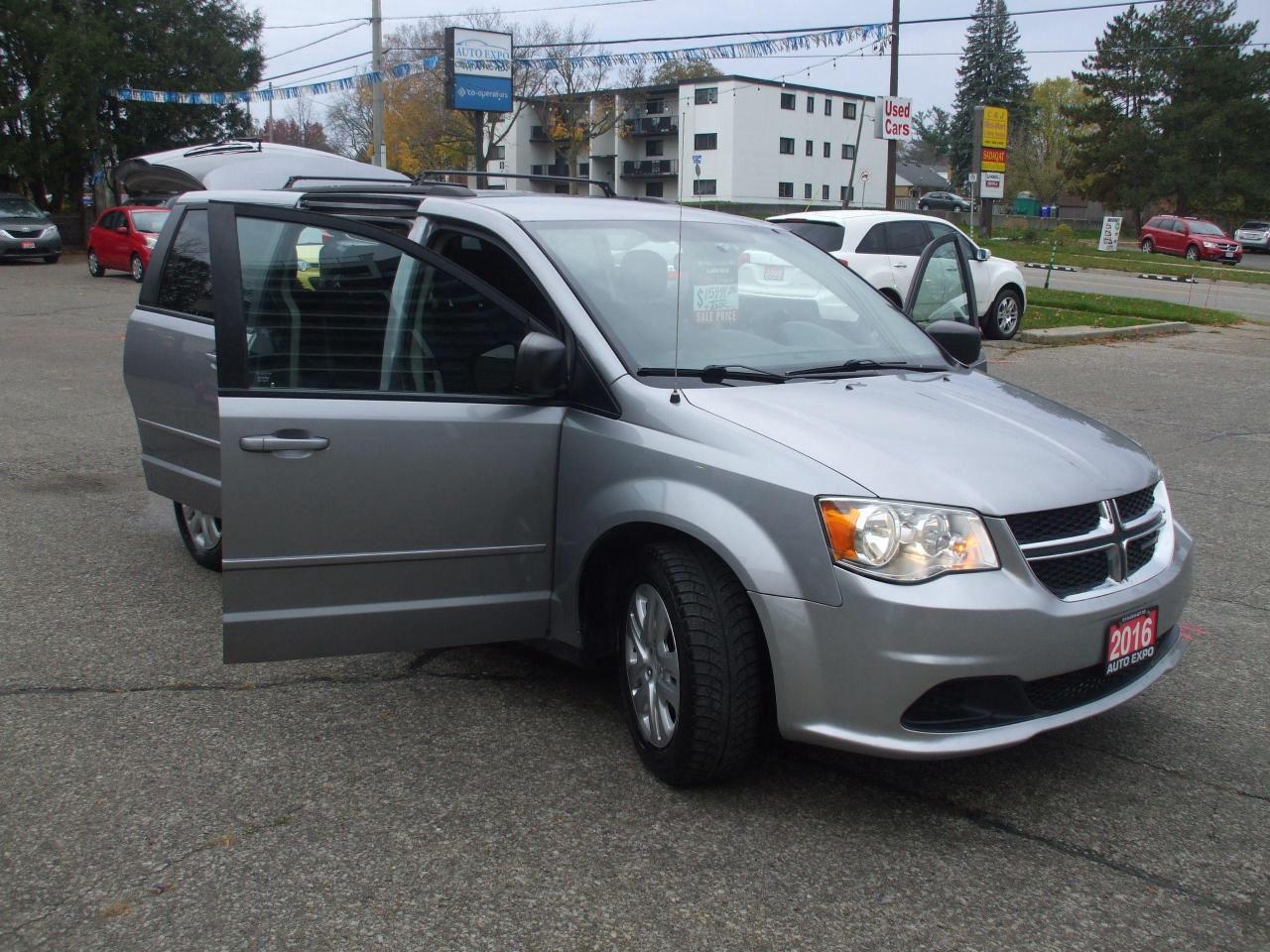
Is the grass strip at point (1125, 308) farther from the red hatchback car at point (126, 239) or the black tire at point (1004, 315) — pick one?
the red hatchback car at point (126, 239)

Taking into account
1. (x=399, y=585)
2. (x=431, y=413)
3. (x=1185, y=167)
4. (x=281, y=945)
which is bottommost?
(x=281, y=945)

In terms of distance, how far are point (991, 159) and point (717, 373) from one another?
29.0 meters

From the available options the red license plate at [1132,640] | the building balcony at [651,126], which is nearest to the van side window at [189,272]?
the red license plate at [1132,640]

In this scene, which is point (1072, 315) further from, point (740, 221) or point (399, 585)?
point (399, 585)

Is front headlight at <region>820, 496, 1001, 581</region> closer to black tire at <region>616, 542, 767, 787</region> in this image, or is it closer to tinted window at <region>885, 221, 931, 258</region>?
black tire at <region>616, 542, 767, 787</region>

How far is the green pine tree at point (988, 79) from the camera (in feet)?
Result: 278

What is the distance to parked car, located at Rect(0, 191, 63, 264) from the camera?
2844cm

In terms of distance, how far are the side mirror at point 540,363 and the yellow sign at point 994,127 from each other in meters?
28.7

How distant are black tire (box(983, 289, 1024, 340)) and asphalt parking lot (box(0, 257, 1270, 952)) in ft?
35.3

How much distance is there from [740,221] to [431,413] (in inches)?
73.0

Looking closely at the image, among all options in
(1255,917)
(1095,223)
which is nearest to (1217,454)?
(1255,917)

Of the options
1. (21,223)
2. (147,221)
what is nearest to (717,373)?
(147,221)

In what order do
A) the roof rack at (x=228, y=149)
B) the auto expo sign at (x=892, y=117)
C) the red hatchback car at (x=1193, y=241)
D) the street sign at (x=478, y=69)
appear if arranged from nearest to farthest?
the roof rack at (x=228, y=149)
the auto expo sign at (x=892, y=117)
the street sign at (x=478, y=69)
the red hatchback car at (x=1193, y=241)

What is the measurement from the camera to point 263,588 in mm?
3611
